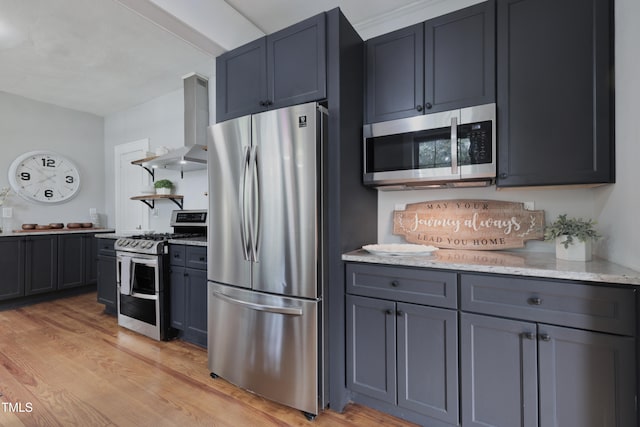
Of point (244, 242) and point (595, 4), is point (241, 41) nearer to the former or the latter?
point (244, 242)

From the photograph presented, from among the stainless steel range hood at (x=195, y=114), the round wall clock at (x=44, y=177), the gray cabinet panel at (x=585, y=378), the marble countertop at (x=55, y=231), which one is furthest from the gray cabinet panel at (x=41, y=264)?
the gray cabinet panel at (x=585, y=378)

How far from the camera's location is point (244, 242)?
2.01 m

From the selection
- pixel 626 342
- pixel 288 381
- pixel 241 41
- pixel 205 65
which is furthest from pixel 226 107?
pixel 626 342

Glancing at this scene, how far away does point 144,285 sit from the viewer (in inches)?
120

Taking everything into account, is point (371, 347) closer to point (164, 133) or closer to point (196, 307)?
point (196, 307)

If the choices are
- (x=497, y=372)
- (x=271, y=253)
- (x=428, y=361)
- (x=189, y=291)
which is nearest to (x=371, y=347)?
(x=428, y=361)

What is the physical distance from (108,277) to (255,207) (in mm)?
2722

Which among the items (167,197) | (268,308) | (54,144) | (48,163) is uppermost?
(54,144)

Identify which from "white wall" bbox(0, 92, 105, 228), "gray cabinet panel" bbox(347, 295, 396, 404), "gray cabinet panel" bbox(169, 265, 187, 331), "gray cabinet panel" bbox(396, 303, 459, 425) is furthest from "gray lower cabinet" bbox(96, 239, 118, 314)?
"gray cabinet panel" bbox(396, 303, 459, 425)

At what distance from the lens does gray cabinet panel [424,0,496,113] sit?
1820 mm

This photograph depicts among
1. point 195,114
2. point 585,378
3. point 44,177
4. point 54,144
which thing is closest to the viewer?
point 585,378

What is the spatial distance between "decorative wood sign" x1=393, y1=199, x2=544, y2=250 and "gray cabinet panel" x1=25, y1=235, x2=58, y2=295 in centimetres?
453

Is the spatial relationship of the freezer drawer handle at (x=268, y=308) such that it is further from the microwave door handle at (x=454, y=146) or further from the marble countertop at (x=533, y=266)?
the microwave door handle at (x=454, y=146)

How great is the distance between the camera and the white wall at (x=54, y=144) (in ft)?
14.0
